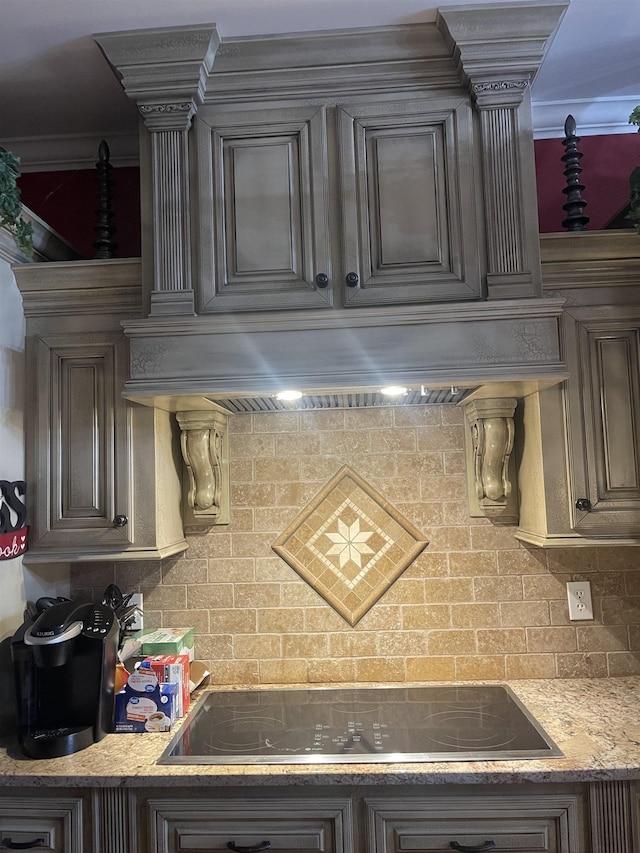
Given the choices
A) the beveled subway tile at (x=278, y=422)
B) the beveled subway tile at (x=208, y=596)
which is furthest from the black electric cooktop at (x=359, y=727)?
the beveled subway tile at (x=278, y=422)

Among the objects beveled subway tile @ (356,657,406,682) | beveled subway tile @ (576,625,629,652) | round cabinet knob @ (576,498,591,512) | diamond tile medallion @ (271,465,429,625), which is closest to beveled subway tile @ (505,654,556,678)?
beveled subway tile @ (576,625,629,652)

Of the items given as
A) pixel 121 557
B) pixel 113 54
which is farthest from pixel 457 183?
pixel 121 557

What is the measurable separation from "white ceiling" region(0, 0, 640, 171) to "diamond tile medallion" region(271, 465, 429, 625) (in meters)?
1.30

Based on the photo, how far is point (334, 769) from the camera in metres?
1.54

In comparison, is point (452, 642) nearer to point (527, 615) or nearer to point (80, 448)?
point (527, 615)

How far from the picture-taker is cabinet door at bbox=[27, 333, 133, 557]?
75.1 inches

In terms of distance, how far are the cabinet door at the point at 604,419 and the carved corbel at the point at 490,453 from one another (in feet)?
0.70

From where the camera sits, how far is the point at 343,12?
5.69ft

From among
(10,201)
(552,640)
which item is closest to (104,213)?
(10,201)

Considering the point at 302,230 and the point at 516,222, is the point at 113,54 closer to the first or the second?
the point at 302,230

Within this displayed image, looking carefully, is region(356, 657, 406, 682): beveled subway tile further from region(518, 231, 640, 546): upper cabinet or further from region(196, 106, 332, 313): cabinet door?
region(196, 106, 332, 313): cabinet door

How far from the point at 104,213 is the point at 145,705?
1.42m

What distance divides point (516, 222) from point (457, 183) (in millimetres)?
188

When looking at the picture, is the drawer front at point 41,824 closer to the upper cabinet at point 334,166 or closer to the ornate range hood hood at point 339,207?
the ornate range hood hood at point 339,207
